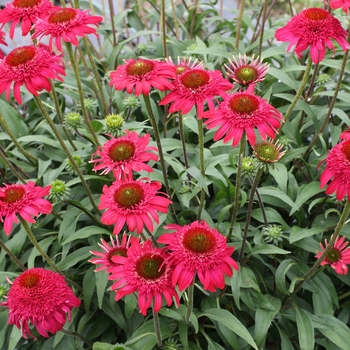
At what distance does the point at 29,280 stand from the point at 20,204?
0.68 ft

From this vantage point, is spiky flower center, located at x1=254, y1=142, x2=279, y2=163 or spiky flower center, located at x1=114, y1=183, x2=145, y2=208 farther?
spiky flower center, located at x1=254, y1=142, x2=279, y2=163

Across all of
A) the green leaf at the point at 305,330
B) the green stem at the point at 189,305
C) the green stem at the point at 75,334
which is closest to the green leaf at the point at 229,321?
the green stem at the point at 189,305

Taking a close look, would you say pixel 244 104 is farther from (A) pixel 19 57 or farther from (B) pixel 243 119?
(A) pixel 19 57

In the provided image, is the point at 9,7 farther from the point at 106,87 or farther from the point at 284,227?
the point at 284,227

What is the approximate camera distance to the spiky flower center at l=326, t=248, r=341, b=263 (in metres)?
1.42

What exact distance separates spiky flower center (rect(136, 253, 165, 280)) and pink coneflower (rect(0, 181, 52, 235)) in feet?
1.09

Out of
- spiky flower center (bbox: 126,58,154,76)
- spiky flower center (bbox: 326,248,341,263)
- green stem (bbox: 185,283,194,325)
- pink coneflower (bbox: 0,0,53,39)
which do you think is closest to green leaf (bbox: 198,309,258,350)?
green stem (bbox: 185,283,194,325)

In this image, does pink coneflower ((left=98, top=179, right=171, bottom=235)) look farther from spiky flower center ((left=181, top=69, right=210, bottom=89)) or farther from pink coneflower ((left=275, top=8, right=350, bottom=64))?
pink coneflower ((left=275, top=8, right=350, bottom=64))

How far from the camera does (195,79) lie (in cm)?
128

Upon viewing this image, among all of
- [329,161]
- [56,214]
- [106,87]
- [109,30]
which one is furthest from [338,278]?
[109,30]

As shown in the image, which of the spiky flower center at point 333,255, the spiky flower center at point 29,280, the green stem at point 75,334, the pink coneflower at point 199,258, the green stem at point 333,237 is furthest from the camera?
the green stem at point 75,334

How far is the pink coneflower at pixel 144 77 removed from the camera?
1.26 m

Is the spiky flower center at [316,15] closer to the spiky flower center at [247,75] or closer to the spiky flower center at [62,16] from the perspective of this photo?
the spiky flower center at [247,75]

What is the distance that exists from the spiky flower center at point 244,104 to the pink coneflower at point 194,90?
0.05 metres
